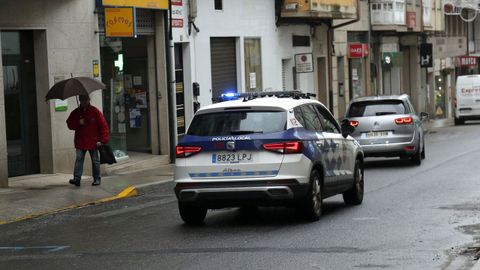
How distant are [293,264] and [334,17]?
25.5 metres

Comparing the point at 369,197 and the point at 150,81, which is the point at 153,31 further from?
the point at 369,197

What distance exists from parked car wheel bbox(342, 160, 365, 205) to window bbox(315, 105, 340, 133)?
33.8 inches

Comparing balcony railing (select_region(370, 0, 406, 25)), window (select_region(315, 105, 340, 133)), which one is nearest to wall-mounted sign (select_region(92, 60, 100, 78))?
window (select_region(315, 105, 340, 133))

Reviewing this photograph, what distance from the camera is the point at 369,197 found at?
14.5 metres

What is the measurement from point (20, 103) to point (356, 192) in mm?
8416

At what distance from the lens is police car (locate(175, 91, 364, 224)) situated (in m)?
11.1

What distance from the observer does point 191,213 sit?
11.9m

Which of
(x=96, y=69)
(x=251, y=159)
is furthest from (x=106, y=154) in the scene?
(x=251, y=159)

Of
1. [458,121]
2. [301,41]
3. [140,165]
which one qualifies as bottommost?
[458,121]

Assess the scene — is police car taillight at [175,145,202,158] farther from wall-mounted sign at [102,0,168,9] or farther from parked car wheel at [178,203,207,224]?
wall-mounted sign at [102,0,168,9]

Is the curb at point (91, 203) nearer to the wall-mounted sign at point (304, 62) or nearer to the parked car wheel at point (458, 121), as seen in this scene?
the wall-mounted sign at point (304, 62)

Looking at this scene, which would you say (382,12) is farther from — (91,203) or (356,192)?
(356,192)

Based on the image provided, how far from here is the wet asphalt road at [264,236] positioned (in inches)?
356

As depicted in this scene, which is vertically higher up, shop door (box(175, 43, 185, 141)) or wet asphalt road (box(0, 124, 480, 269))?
shop door (box(175, 43, 185, 141))
